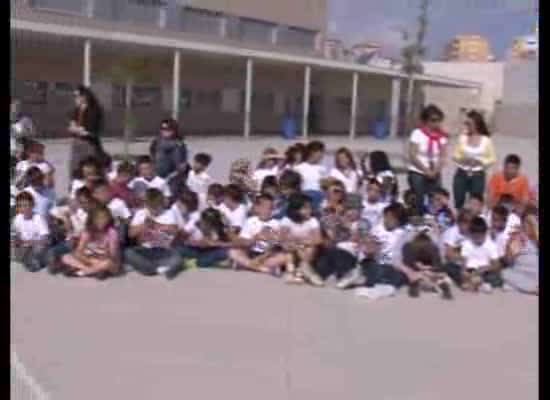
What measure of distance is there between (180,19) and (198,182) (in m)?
25.1

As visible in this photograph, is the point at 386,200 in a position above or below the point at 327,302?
above

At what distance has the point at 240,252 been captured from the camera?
23.7ft

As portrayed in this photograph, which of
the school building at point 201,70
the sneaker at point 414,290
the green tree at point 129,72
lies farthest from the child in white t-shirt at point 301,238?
the green tree at point 129,72

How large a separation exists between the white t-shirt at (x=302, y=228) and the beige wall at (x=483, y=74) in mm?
45283

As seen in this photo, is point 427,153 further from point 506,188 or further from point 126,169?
point 126,169

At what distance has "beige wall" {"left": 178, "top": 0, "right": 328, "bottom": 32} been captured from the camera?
118ft

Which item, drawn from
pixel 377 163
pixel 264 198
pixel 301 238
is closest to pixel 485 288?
pixel 301 238

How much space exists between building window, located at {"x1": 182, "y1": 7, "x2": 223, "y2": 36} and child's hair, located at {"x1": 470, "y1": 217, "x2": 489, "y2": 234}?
28.2m

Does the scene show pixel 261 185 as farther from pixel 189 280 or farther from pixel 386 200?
pixel 189 280

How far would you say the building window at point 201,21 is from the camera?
3425 centimetres

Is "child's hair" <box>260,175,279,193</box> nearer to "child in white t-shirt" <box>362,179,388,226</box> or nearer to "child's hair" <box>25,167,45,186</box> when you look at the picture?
"child in white t-shirt" <box>362,179,388,226</box>
